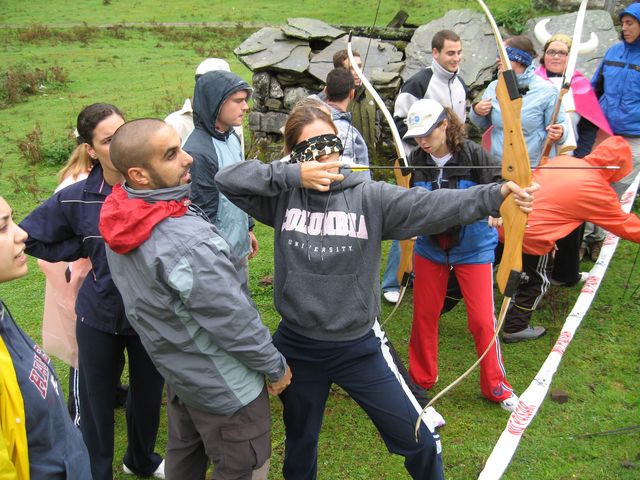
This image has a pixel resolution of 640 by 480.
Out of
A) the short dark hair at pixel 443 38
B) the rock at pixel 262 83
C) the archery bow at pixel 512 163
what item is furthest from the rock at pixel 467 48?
the archery bow at pixel 512 163

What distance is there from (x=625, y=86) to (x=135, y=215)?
4197mm

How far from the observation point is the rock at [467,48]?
21.2ft

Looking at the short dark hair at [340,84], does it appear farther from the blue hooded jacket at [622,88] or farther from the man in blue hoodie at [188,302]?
the blue hooded jacket at [622,88]

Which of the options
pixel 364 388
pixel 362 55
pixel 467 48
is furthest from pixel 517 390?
pixel 362 55

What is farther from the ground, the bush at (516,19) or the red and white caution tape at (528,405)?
the bush at (516,19)

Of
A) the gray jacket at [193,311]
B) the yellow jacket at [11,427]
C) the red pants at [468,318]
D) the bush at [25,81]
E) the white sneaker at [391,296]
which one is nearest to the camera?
the yellow jacket at [11,427]

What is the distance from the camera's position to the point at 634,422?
3.36 meters

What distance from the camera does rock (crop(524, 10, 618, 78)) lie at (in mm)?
6145

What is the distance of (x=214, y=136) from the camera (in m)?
3.19

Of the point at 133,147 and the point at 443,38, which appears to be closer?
the point at 133,147

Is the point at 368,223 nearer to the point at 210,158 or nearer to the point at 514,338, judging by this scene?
the point at 210,158

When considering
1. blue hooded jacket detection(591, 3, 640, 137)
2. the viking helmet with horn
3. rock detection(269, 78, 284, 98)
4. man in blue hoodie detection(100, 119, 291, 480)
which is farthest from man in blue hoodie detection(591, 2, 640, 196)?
man in blue hoodie detection(100, 119, 291, 480)

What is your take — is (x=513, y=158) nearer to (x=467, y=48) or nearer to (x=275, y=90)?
(x=467, y=48)

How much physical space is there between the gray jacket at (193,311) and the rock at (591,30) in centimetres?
525
